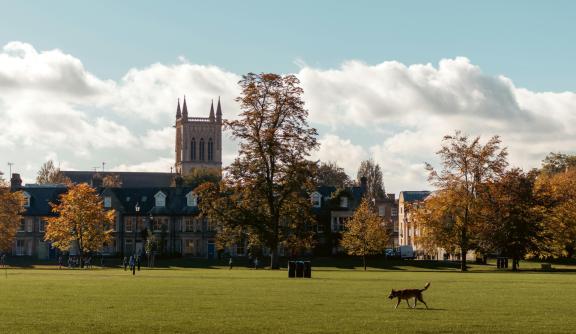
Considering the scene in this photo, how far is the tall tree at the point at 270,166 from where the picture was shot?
86.0 m

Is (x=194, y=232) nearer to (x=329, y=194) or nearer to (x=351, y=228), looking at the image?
(x=329, y=194)

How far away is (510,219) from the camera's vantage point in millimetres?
88250

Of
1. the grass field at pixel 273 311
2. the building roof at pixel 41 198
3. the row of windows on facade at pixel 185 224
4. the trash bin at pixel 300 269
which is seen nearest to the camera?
the grass field at pixel 273 311

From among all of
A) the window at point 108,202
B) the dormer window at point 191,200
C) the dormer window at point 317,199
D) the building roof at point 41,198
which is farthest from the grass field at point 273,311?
the building roof at point 41,198

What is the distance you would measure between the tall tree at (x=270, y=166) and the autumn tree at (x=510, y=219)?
55.7 ft

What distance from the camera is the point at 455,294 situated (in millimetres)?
39750

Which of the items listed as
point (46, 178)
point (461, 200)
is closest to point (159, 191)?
point (461, 200)

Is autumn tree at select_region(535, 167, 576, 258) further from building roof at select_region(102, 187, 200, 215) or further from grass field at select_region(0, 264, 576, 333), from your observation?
grass field at select_region(0, 264, 576, 333)

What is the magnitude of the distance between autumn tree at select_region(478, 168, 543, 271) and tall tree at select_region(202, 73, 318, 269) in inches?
669

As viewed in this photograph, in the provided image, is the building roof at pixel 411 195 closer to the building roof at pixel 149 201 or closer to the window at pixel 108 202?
the building roof at pixel 149 201

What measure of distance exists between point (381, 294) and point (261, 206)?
48728 mm

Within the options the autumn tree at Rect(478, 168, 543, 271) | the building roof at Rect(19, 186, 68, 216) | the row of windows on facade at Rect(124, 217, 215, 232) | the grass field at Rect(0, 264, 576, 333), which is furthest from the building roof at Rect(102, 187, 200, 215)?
the grass field at Rect(0, 264, 576, 333)

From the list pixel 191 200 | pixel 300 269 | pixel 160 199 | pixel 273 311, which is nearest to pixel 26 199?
pixel 160 199

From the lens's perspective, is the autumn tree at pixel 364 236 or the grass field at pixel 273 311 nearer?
the grass field at pixel 273 311
